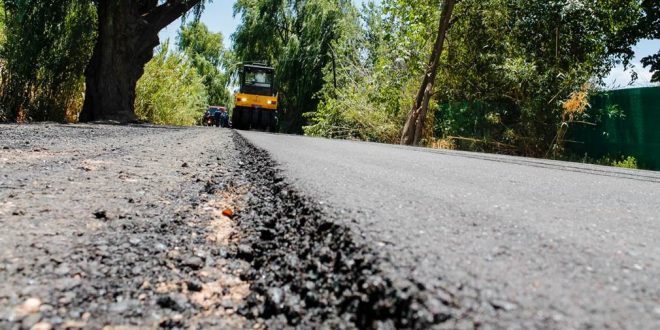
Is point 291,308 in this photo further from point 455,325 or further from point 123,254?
point 123,254

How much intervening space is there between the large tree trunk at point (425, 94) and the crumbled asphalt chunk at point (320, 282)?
11.6 meters

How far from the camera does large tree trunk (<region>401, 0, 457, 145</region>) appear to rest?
1268 centimetres

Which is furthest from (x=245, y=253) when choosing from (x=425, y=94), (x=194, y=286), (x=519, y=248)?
(x=425, y=94)

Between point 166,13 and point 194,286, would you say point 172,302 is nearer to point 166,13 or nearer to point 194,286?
point 194,286

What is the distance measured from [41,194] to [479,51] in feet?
43.7

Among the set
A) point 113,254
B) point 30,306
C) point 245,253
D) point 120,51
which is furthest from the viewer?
point 120,51

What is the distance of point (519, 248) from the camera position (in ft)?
3.80

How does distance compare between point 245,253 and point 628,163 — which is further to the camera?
point 628,163

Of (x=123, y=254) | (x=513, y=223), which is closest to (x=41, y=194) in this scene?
(x=123, y=254)

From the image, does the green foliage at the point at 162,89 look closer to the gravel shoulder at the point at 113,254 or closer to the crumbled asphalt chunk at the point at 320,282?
the gravel shoulder at the point at 113,254

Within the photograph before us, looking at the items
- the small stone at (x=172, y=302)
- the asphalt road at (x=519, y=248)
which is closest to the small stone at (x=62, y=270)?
the small stone at (x=172, y=302)

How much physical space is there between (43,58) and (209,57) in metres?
40.7

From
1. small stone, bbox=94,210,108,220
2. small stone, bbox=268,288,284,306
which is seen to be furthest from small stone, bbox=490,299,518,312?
small stone, bbox=94,210,108,220

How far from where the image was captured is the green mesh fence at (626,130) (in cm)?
905
